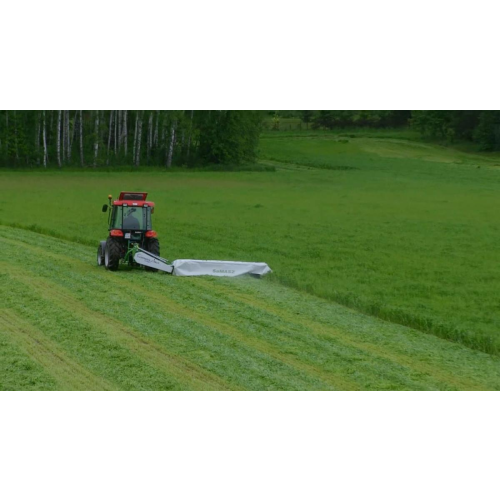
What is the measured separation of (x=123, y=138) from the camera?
27141 millimetres

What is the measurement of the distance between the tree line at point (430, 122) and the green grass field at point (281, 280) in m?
0.83

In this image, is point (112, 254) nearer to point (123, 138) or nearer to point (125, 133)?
point (125, 133)

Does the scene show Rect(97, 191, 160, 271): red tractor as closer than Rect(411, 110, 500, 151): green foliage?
Yes

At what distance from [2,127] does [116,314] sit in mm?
15370

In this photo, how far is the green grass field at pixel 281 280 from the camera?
11289mm

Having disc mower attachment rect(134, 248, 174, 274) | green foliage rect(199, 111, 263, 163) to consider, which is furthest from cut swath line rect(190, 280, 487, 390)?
green foliage rect(199, 111, 263, 163)

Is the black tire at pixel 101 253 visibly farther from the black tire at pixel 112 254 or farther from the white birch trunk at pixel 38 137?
the white birch trunk at pixel 38 137

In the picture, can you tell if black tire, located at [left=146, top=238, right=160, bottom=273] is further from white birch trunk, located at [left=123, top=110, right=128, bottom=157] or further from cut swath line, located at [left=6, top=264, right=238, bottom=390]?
white birch trunk, located at [left=123, top=110, right=128, bottom=157]

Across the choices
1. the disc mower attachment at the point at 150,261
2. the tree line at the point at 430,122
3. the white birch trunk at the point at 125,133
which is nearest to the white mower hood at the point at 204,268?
the disc mower attachment at the point at 150,261

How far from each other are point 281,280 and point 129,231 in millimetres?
3377

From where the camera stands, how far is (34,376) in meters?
10.8

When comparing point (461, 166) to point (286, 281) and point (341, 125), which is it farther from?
point (286, 281)

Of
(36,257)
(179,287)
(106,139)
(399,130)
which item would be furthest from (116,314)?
(106,139)

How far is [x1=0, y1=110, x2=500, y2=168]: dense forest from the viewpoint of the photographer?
996 inches
